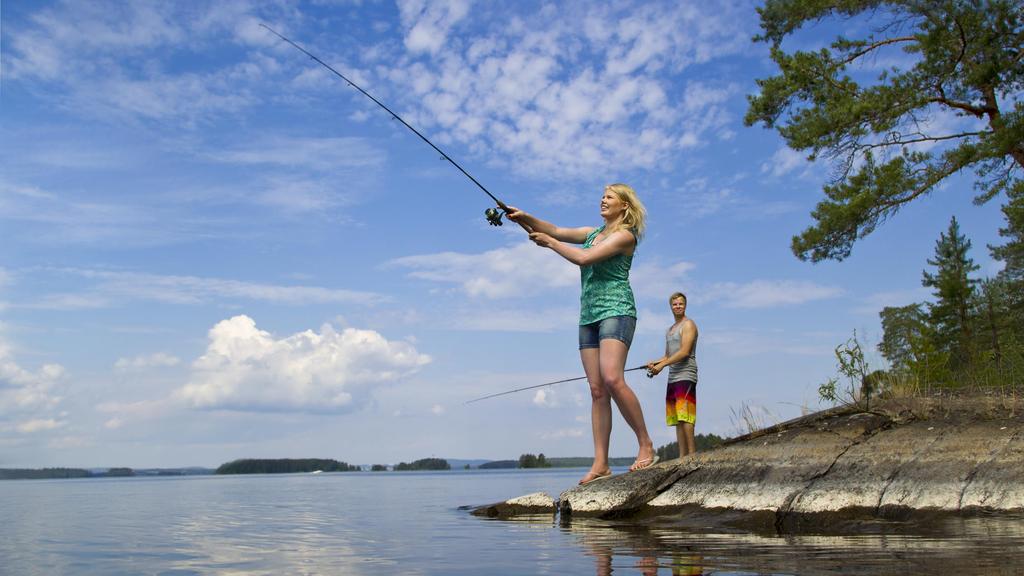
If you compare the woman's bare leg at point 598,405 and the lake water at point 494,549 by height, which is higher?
the woman's bare leg at point 598,405

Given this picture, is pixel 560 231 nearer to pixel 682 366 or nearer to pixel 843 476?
pixel 682 366

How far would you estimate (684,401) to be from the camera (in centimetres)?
790

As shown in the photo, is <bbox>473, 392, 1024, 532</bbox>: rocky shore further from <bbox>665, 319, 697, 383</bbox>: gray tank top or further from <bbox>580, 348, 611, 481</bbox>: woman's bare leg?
<bbox>665, 319, 697, 383</bbox>: gray tank top

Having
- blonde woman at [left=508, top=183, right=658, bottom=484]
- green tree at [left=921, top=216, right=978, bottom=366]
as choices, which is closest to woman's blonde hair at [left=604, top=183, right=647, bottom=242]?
blonde woman at [left=508, top=183, right=658, bottom=484]

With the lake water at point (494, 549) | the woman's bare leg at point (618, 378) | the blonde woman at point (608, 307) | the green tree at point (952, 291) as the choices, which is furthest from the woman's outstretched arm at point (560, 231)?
the green tree at point (952, 291)

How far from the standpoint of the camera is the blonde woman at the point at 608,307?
695 cm

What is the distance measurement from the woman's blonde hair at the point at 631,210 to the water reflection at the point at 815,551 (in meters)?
2.69

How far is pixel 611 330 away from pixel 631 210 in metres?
1.09

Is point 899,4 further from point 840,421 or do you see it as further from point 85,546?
point 85,546

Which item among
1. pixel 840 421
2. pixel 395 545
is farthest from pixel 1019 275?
pixel 395 545

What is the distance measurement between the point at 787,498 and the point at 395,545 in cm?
288

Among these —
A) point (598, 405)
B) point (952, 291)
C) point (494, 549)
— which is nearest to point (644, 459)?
point (598, 405)

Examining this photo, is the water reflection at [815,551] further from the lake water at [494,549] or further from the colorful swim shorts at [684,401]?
the colorful swim shorts at [684,401]

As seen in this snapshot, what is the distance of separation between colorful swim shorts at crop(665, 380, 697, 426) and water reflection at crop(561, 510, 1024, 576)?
2392mm
